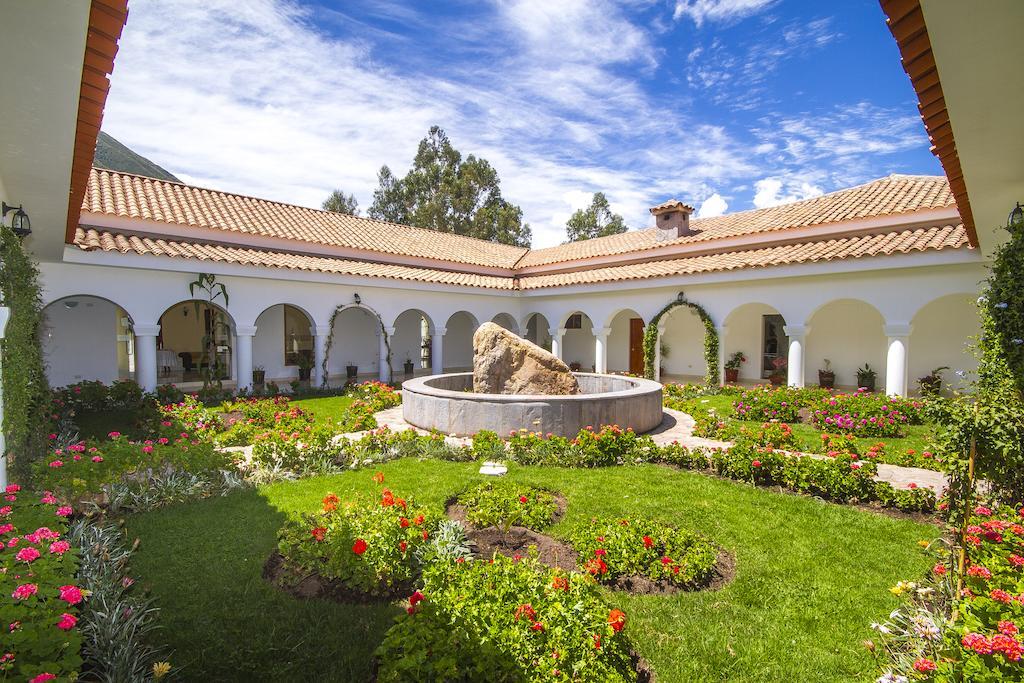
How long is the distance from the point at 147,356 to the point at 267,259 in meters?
4.20

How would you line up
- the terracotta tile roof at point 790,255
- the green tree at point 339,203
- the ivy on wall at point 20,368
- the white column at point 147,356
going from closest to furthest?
the ivy on wall at point 20,368, the terracotta tile roof at point 790,255, the white column at point 147,356, the green tree at point 339,203

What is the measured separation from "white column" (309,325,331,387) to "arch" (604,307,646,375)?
36.7 ft

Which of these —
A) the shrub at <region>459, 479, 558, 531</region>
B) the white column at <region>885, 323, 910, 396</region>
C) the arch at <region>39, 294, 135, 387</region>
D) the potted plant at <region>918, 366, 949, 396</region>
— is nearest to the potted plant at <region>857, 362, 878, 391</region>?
the potted plant at <region>918, 366, 949, 396</region>

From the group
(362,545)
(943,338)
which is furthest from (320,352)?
(943,338)

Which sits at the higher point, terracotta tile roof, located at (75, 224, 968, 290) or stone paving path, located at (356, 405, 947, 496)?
terracotta tile roof, located at (75, 224, 968, 290)

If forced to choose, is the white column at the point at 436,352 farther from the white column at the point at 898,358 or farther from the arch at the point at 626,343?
the white column at the point at 898,358

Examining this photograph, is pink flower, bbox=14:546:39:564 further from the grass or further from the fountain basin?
the fountain basin

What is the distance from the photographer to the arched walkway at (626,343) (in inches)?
848

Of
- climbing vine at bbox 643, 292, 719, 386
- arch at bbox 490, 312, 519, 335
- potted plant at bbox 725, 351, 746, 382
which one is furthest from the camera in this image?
arch at bbox 490, 312, 519, 335

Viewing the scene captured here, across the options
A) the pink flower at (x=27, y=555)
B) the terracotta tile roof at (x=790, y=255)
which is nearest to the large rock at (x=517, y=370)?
the terracotta tile roof at (x=790, y=255)

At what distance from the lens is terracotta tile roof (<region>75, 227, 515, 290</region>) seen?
12.6m

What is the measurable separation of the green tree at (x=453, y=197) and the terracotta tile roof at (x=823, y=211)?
20161 millimetres

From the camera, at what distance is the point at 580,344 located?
78.2ft

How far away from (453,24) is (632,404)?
725cm
